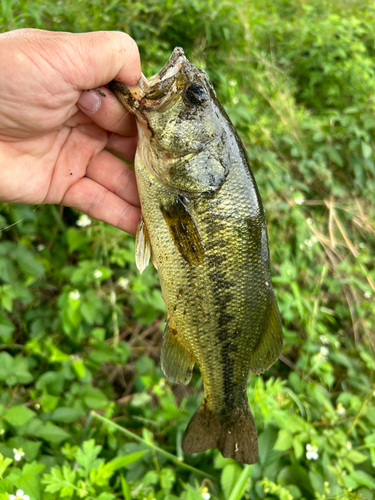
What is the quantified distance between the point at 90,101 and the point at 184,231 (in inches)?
33.1

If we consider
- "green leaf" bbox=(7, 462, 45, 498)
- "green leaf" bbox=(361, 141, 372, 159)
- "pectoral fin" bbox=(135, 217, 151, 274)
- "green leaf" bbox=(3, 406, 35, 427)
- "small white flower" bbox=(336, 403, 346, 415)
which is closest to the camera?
"green leaf" bbox=(7, 462, 45, 498)

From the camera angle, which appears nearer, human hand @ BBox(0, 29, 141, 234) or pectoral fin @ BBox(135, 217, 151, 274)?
human hand @ BBox(0, 29, 141, 234)

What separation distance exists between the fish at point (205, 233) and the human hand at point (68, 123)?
157 mm

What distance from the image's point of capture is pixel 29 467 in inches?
57.8

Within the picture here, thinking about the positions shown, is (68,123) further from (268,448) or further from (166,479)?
(268,448)

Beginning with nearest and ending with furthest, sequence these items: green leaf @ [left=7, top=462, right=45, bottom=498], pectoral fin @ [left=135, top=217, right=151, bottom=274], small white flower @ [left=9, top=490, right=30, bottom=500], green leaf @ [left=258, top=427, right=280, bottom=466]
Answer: small white flower @ [left=9, top=490, right=30, bottom=500] → green leaf @ [left=7, top=462, right=45, bottom=498] → pectoral fin @ [left=135, top=217, right=151, bottom=274] → green leaf @ [left=258, top=427, right=280, bottom=466]

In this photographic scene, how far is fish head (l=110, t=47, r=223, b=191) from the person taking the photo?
1551 millimetres

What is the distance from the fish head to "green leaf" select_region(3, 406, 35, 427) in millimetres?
1393

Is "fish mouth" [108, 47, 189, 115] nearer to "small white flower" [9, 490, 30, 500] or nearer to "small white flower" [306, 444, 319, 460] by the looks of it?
"small white flower" [9, 490, 30, 500]

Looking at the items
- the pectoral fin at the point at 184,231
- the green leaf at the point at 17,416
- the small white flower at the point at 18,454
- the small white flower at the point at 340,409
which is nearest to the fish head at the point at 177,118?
the pectoral fin at the point at 184,231

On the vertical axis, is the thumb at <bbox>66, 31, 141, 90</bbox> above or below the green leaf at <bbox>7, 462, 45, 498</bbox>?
above

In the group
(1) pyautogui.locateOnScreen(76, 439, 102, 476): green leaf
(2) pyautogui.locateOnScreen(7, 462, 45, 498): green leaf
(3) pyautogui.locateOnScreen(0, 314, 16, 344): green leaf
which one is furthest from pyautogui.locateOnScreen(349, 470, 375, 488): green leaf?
(3) pyautogui.locateOnScreen(0, 314, 16, 344): green leaf

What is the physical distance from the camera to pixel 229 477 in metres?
1.86

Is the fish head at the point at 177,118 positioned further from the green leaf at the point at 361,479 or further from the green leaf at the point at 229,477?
the green leaf at the point at 361,479
